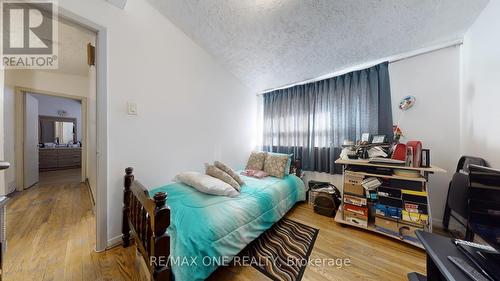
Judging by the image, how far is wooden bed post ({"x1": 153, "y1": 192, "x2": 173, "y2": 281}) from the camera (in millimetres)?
936

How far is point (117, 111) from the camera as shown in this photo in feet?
5.41

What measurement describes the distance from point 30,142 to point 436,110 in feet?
22.5

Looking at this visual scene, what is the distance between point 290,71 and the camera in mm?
2686

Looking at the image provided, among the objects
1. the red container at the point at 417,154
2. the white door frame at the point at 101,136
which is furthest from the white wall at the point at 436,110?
the white door frame at the point at 101,136

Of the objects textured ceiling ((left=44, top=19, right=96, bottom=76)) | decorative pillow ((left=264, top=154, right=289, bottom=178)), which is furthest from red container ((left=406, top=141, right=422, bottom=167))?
textured ceiling ((left=44, top=19, right=96, bottom=76))

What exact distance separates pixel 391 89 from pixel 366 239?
195 centimetres

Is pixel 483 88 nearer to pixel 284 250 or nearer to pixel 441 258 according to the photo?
pixel 441 258

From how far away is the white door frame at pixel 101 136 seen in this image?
4.99ft

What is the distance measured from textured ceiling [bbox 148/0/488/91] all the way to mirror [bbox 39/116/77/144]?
6.37 m

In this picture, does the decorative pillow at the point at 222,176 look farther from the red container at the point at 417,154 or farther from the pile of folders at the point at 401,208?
the red container at the point at 417,154

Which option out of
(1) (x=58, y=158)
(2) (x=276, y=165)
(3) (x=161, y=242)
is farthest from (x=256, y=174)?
(1) (x=58, y=158)

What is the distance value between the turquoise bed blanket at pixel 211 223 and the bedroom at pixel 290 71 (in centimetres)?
29

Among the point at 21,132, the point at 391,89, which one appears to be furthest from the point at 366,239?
the point at 21,132

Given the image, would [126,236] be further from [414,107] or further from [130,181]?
[414,107]
